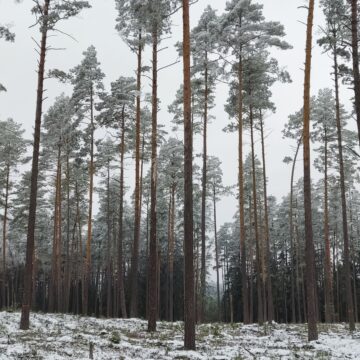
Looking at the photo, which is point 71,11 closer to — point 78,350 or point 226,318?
point 78,350

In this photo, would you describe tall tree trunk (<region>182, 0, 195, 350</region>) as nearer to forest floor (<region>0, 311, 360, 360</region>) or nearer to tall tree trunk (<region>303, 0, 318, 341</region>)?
forest floor (<region>0, 311, 360, 360</region>)

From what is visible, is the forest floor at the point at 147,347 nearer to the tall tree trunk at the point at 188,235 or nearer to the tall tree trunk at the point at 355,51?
the tall tree trunk at the point at 188,235

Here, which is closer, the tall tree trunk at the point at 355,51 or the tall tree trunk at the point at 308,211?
the tall tree trunk at the point at 308,211

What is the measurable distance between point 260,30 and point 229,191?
18.7 meters

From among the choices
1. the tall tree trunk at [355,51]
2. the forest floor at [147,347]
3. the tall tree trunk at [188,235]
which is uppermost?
the tall tree trunk at [355,51]

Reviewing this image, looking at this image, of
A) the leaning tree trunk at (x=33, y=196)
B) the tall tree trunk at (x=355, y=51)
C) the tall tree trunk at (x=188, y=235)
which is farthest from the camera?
the tall tree trunk at (x=355, y=51)

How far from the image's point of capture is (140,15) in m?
15.8

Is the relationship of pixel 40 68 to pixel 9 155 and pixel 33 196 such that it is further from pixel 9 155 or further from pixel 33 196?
pixel 9 155

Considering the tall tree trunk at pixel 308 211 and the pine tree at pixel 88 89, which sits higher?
the pine tree at pixel 88 89

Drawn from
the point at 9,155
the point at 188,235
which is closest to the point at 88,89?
the point at 9,155

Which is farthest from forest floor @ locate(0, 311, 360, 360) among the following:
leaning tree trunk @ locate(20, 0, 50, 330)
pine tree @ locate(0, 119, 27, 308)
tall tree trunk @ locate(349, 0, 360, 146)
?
pine tree @ locate(0, 119, 27, 308)

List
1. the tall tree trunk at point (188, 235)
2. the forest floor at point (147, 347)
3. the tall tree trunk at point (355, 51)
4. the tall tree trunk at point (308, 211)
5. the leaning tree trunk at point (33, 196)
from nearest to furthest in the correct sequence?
the forest floor at point (147, 347), the tall tree trunk at point (188, 235), the tall tree trunk at point (308, 211), the leaning tree trunk at point (33, 196), the tall tree trunk at point (355, 51)

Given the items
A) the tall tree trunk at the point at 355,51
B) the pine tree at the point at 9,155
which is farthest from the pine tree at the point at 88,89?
the tall tree trunk at the point at 355,51

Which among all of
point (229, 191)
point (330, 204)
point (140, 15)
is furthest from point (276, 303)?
point (140, 15)
